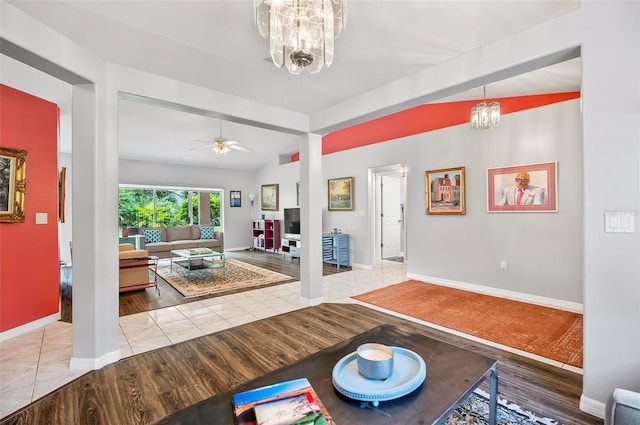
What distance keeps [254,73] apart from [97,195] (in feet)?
5.73

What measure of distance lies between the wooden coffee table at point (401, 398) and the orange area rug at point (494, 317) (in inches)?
63.2

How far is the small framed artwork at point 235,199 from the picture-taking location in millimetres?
9438

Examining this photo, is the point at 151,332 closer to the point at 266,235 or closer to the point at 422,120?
the point at 422,120

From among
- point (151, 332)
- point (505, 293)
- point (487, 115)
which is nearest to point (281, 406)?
point (151, 332)

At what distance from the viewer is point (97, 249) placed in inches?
94.4

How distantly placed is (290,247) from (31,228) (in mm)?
5168

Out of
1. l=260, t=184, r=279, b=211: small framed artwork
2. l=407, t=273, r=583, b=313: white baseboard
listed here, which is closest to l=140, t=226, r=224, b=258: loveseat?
l=260, t=184, r=279, b=211: small framed artwork

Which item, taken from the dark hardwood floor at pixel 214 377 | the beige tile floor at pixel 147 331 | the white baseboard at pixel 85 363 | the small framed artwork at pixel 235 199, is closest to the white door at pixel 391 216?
the beige tile floor at pixel 147 331

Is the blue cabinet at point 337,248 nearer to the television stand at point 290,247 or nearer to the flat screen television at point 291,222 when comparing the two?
the television stand at point 290,247

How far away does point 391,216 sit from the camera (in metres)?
7.35

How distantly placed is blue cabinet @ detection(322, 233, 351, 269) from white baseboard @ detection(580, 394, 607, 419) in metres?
4.64

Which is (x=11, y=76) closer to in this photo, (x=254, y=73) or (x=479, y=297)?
(x=254, y=73)

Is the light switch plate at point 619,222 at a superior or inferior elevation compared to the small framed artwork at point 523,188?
inferior

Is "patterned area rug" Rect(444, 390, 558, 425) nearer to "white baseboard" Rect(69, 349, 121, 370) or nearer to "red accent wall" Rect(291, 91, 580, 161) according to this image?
"white baseboard" Rect(69, 349, 121, 370)
